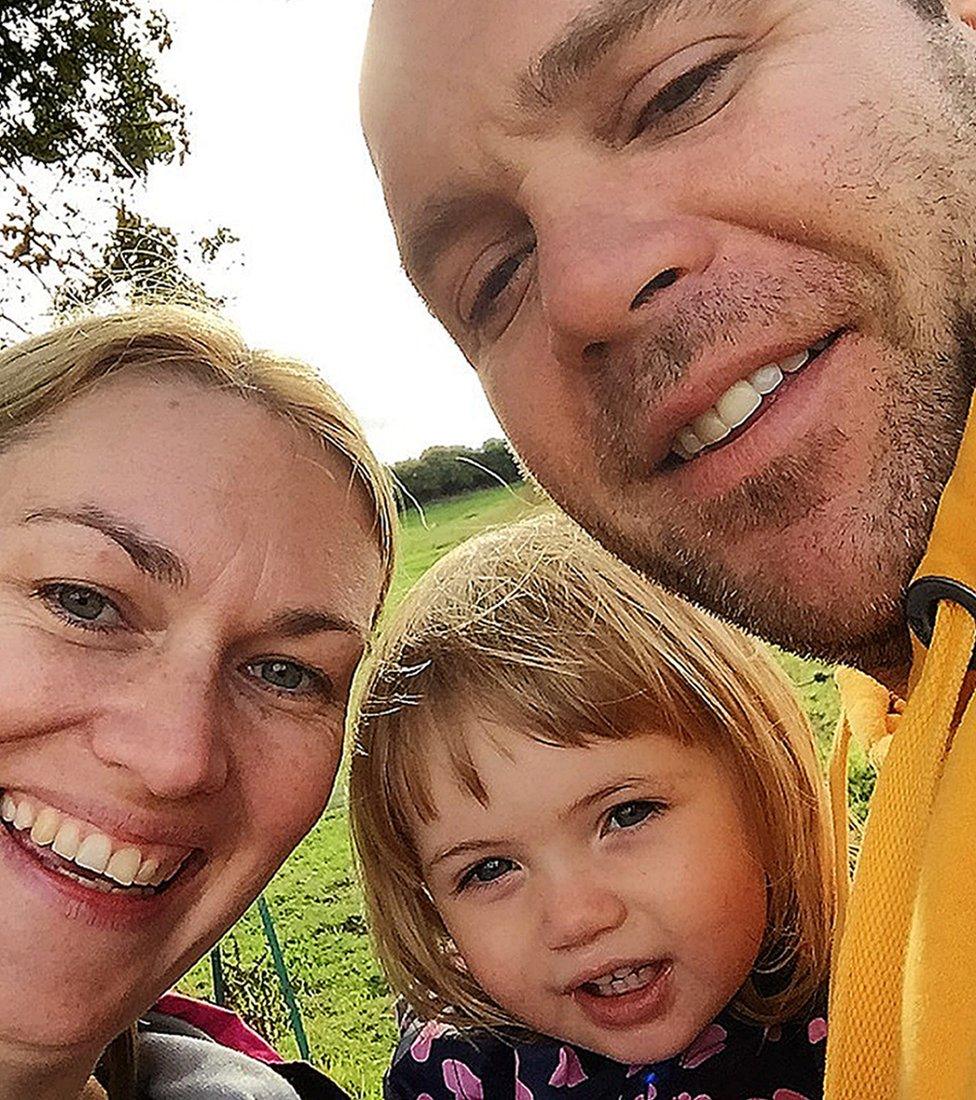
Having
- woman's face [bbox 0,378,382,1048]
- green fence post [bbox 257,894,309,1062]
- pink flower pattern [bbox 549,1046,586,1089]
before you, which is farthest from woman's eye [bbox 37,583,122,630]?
green fence post [bbox 257,894,309,1062]

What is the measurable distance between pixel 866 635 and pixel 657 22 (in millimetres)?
595

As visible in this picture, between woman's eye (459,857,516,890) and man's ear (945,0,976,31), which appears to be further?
woman's eye (459,857,516,890)

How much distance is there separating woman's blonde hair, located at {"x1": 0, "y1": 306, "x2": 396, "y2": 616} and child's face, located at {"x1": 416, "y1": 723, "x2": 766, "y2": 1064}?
1.17 feet

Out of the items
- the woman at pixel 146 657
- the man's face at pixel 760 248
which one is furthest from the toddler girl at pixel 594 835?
the man's face at pixel 760 248

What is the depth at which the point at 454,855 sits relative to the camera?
5.03 ft

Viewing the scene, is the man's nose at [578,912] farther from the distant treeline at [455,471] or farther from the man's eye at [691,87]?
the man's eye at [691,87]

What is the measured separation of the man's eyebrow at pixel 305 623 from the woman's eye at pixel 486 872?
0.35 meters

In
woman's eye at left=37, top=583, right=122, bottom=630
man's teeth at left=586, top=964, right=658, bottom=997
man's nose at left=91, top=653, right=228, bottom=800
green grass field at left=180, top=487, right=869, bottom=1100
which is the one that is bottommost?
green grass field at left=180, top=487, right=869, bottom=1100

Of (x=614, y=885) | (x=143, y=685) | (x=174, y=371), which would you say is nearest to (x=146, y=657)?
(x=143, y=685)

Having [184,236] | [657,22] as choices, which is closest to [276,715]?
[657,22]

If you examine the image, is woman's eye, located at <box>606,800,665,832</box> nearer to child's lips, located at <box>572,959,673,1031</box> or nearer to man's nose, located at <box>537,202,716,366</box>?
child's lips, located at <box>572,959,673,1031</box>

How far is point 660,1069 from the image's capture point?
1562 mm

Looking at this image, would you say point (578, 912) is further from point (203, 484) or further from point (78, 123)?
point (78, 123)

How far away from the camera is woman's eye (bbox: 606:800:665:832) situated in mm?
1474
